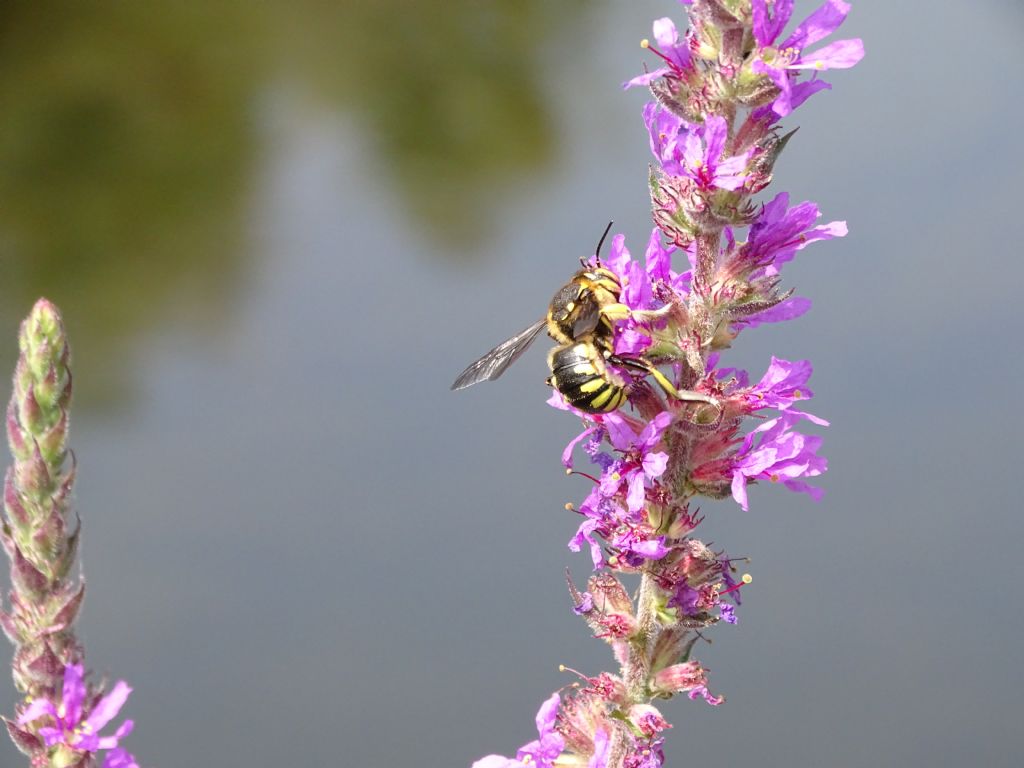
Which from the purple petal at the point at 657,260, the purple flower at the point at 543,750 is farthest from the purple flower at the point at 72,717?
the purple petal at the point at 657,260

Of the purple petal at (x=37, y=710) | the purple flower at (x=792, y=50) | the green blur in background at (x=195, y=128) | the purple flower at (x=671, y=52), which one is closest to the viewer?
the purple petal at (x=37, y=710)

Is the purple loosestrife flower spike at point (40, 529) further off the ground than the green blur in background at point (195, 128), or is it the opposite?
the green blur in background at point (195, 128)

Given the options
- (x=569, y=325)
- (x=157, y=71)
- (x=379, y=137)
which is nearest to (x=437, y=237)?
(x=379, y=137)

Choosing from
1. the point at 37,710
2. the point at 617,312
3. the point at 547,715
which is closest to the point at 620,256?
the point at 617,312

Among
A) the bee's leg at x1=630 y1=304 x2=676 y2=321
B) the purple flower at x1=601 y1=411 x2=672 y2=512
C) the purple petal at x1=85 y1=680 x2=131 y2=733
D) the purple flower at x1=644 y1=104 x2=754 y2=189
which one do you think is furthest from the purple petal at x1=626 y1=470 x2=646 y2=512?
the purple petal at x1=85 y1=680 x2=131 y2=733

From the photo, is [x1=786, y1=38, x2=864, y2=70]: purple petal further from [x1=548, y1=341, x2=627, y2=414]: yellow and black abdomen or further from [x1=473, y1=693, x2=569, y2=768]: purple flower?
[x1=473, y1=693, x2=569, y2=768]: purple flower

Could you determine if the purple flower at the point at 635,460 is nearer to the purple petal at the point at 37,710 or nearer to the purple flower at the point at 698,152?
the purple flower at the point at 698,152

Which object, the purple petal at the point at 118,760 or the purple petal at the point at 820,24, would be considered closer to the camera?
the purple petal at the point at 118,760

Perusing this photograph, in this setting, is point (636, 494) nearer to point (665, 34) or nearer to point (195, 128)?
point (665, 34)
